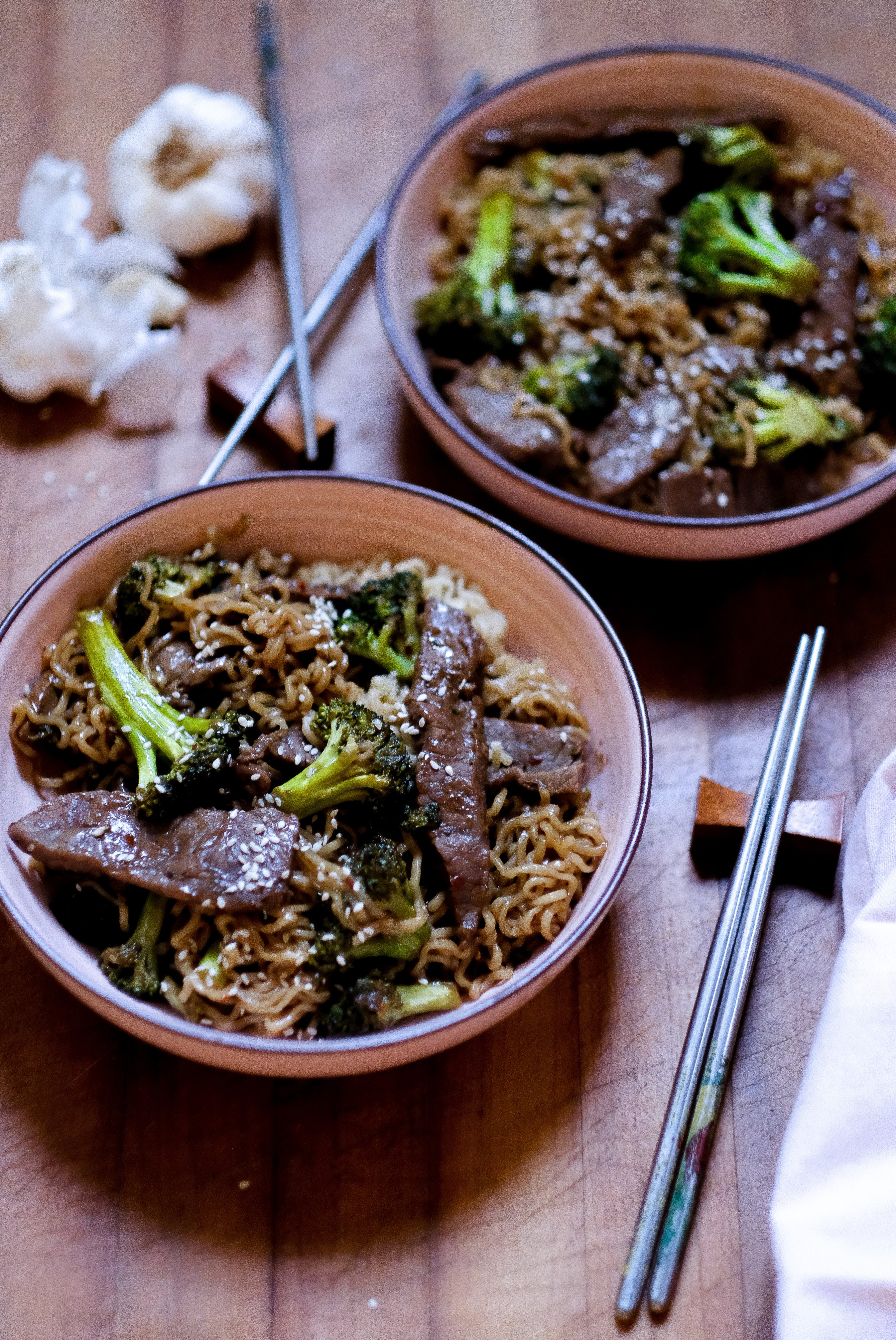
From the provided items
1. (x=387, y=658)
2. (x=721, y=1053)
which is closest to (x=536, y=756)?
(x=387, y=658)

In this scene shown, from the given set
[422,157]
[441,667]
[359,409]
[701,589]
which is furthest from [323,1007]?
[422,157]

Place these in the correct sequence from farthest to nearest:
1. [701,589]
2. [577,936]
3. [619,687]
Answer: [701,589]
[619,687]
[577,936]

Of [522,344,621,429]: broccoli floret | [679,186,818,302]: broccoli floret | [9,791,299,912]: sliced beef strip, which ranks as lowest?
[9,791,299,912]: sliced beef strip

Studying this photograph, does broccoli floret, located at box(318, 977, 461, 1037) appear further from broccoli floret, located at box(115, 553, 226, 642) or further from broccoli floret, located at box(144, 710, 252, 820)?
broccoli floret, located at box(115, 553, 226, 642)

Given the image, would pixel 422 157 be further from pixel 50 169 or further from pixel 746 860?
pixel 746 860

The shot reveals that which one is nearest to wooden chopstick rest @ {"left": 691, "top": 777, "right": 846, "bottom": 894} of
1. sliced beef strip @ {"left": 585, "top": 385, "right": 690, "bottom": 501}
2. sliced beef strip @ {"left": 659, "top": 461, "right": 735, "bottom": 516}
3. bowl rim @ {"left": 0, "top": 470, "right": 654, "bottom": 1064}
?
bowl rim @ {"left": 0, "top": 470, "right": 654, "bottom": 1064}

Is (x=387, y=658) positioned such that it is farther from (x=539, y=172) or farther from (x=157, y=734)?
(x=539, y=172)
